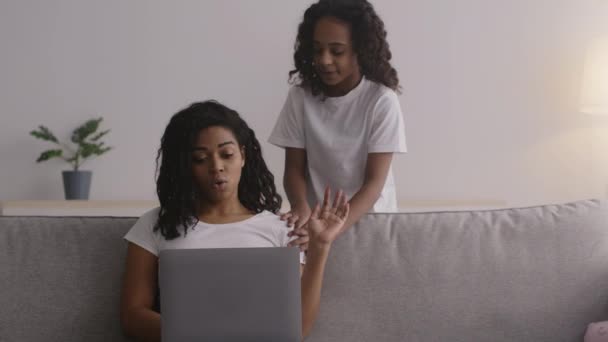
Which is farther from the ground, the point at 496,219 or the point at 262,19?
the point at 262,19

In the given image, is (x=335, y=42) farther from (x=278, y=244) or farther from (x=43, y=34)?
(x=43, y=34)

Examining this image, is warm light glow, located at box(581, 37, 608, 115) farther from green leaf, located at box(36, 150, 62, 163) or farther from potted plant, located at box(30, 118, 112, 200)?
green leaf, located at box(36, 150, 62, 163)

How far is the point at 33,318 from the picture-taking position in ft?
5.93

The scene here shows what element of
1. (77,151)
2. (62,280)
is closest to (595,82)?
(77,151)

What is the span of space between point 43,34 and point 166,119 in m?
0.66

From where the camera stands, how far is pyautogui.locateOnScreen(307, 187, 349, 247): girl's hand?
1736 mm

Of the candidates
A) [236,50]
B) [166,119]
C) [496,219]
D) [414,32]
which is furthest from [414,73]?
[496,219]

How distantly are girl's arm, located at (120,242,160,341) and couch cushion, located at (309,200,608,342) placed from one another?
1.17 feet

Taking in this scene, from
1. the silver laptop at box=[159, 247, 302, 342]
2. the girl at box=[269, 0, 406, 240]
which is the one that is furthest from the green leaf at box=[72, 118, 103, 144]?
the silver laptop at box=[159, 247, 302, 342]

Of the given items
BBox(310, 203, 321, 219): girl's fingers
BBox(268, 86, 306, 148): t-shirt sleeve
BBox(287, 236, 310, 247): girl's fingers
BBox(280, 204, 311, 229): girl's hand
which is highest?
BBox(268, 86, 306, 148): t-shirt sleeve

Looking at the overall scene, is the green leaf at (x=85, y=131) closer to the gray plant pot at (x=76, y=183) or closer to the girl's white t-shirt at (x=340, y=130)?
the gray plant pot at (x=76, y=183)

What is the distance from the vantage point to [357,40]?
2203 millimetres

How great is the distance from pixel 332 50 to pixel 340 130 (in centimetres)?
21

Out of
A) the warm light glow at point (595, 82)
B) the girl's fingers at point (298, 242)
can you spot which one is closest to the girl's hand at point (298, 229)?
the girl's fingers at point (298, 242)
